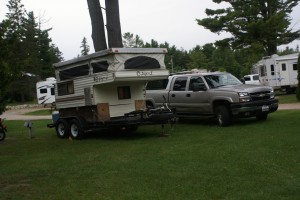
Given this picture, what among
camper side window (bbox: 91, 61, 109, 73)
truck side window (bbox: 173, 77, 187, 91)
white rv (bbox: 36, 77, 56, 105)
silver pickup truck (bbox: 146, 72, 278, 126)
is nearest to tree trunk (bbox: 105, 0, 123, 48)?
silver pickup truck (bbox: 146, 72, 278, 126)

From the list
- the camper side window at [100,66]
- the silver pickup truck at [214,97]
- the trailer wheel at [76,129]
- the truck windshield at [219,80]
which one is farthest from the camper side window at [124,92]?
the truck windshield at [219,80]

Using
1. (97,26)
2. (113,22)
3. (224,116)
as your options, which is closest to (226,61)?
(97,26)

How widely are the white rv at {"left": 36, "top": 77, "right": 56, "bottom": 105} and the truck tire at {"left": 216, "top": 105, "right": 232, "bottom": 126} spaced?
30.2 m

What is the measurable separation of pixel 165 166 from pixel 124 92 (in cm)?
614

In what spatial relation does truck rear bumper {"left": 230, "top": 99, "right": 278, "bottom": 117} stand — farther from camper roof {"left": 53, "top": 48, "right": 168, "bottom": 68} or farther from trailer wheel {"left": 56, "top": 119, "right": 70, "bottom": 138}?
trailer wheel {"left": 56, "top": 119, "right": 70, "bottom": 138}

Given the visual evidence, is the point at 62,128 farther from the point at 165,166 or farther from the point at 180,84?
the point at 165,166

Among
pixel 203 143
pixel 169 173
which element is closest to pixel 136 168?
pixel 169 173

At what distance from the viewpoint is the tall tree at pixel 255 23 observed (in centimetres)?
3682

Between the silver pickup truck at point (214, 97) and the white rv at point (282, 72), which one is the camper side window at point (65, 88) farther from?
the white rv at point (282, 72)

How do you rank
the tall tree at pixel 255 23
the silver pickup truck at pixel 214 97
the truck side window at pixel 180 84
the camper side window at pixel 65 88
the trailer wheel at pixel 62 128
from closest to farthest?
the silver pickup truck at pixel 214 97 → the camper side window at pixel 65 88 → the trailer wheel at pixel 62 128 → the truck side window at pixel 180 84 → the tall tree at pixel 255 23

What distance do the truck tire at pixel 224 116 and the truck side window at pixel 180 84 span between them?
2.05m

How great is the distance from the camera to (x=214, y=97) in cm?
1431

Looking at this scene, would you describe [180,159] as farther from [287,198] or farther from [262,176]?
[287,198]

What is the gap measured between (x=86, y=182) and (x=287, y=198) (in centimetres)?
331
